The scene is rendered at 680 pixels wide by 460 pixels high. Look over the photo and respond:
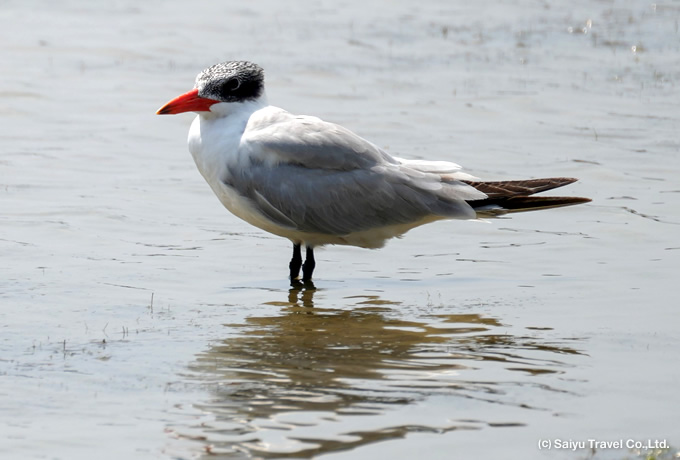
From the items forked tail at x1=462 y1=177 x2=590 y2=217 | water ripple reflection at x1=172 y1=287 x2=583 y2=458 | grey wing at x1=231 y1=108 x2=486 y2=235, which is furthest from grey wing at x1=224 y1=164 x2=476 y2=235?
water ripple reflection at x1=172 y1=287 x2=583 y2=458

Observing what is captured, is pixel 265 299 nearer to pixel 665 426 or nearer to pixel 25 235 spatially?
pixel 25 235

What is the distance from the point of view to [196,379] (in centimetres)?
567

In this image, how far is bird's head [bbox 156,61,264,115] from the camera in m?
7.74

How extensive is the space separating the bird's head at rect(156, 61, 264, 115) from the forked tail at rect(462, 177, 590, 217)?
1.63m

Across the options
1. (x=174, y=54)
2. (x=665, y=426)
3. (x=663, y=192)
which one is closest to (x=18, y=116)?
(x=174, y=54)

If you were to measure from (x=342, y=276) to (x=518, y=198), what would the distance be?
53.7 inches

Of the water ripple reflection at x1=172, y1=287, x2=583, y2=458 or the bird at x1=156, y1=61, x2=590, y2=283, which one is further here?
the bird at x1=156, y1=61, x2=590, y2=283

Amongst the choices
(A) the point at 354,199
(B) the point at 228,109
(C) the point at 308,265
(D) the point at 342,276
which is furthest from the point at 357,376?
(B) the point at 228,109

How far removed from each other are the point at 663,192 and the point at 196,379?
5742 millimetres

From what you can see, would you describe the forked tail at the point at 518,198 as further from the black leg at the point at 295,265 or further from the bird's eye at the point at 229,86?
the bird's eye at the point at 229,86

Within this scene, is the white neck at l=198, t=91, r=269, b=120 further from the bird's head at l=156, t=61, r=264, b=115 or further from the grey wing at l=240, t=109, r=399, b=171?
the grey wing at l=240, t=109, r=399, b=171

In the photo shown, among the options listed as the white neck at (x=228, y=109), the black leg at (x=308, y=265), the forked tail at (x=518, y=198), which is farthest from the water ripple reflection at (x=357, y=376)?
the white neck at (x=228, y=109)

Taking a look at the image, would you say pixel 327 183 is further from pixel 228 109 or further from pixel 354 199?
pixel 228 109

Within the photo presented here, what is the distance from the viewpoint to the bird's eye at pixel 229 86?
776cm
